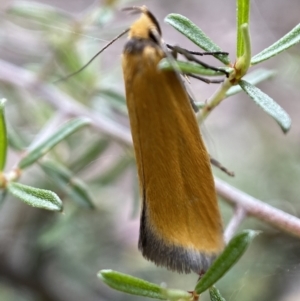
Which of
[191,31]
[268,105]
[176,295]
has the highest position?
[191,31]

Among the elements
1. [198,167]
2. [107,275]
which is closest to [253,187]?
[198,167]

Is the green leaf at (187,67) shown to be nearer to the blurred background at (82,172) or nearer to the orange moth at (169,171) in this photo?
the orange moth at (169,171)

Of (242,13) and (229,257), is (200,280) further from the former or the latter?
(242,13)

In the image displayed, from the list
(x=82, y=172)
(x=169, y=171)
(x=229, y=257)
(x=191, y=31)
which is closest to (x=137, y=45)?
(x=191, y=31)

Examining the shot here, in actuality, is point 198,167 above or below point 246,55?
below

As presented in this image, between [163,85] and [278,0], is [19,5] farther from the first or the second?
[278,0]

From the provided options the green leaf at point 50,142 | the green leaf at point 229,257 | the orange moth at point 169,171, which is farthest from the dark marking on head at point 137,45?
the green leaf at point 229,257

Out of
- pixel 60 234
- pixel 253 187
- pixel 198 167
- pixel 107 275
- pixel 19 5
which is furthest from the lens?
pixel 253 187
